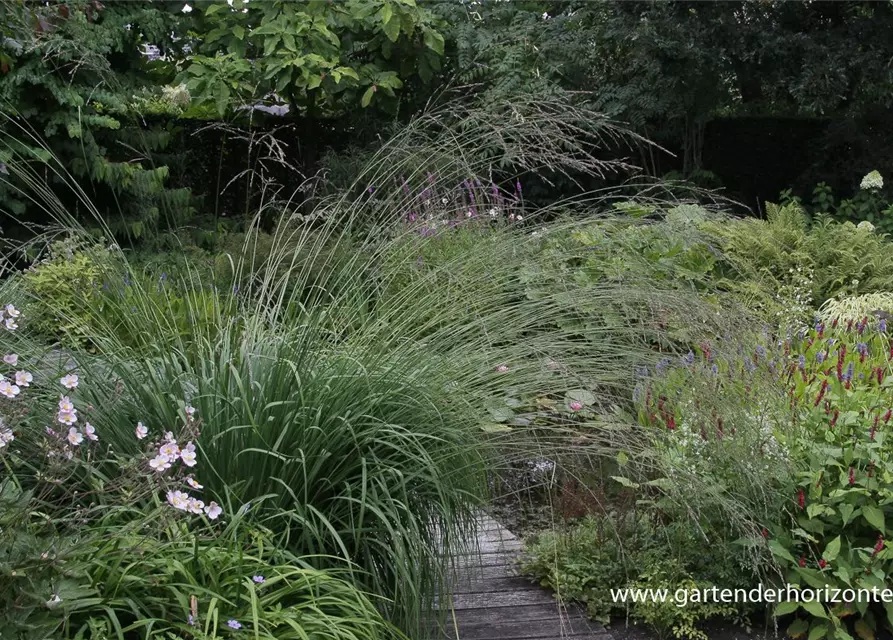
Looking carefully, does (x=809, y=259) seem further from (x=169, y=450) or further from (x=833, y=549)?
(x=169, y=450)

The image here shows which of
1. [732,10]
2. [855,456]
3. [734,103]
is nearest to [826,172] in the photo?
[734,103]

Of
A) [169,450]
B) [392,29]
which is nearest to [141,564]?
[169,450]

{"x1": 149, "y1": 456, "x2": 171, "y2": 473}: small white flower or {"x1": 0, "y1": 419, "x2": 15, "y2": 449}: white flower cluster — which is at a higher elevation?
{"x1": 0, "y1": 419, "x2": 15, "y2": 449}: white flower cluster

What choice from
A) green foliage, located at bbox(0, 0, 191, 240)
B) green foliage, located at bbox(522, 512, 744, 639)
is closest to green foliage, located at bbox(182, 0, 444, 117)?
green foliage, located at bbox(0, 0, 191, 240)

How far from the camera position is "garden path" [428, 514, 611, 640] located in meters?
2.57

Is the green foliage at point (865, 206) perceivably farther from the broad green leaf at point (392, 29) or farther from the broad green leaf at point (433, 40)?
the broad green leaf at point (392, 29)

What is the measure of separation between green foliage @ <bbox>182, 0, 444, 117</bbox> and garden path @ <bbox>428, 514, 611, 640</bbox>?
5133 millimetres

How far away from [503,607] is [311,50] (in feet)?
20.5

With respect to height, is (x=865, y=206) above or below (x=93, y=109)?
below

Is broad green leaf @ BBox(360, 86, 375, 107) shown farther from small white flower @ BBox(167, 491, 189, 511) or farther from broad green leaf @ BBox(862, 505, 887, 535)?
small white flower @ BBox(167, 491, 189, 511)

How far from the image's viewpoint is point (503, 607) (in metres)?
2.77

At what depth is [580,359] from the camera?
2367 millimetres

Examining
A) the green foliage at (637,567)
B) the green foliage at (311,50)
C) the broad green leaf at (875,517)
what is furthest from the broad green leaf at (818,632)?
the green foliage at (311,50)

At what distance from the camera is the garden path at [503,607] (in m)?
2.57
